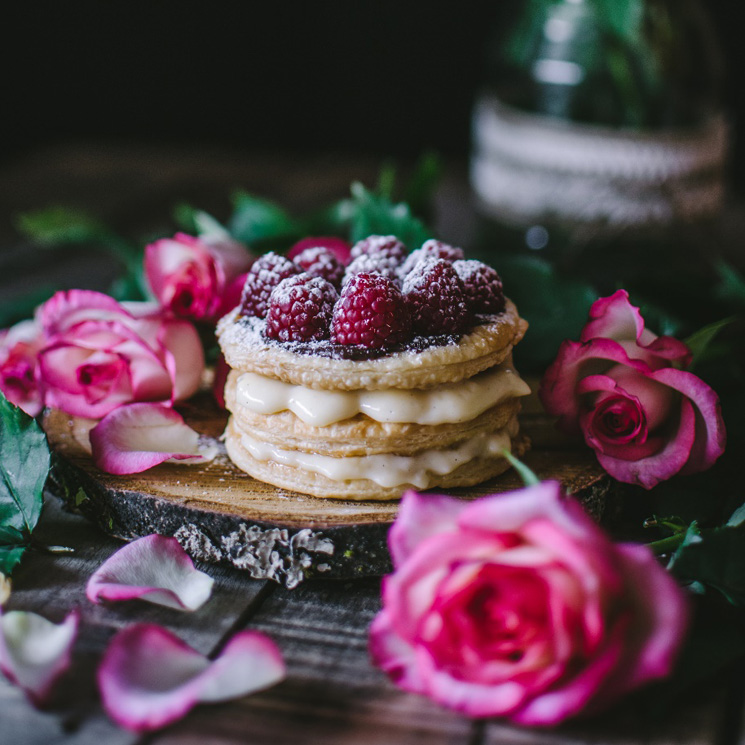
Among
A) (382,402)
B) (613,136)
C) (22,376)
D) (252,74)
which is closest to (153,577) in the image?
(382,402)

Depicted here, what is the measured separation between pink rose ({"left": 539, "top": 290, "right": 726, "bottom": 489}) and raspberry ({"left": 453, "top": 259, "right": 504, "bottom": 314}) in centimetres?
12

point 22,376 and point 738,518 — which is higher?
point 738,518

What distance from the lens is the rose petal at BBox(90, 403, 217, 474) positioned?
121 centimetres

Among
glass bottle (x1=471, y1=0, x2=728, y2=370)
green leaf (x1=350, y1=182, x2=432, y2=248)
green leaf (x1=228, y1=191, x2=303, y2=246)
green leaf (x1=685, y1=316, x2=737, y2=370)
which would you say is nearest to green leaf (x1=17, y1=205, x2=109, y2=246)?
green leaf (x1=228, y1=191, x2=303, y2=246)

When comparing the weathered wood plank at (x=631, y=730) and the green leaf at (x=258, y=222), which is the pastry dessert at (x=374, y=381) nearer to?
the weathered wood plank at (x=631, y=730)

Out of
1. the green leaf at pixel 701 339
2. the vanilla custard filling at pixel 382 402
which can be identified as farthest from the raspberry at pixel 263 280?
A: the green leaf at pixel 701 339

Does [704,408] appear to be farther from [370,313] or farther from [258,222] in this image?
[258,222]

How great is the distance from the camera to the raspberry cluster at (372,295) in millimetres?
1110

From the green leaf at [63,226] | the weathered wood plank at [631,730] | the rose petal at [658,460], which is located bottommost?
the weathered wood plank at [631,730]

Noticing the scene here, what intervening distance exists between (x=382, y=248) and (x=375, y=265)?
9 centimetres

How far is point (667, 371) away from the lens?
1.14 m

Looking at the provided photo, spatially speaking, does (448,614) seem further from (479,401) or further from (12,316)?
(12,316)

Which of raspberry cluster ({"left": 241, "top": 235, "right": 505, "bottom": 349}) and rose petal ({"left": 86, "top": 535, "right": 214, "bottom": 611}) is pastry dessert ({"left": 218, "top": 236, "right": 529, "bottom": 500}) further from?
rose petal ({"left": 86, "top": 535, "right": 214, "bottom": 611})

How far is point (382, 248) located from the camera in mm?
1319
